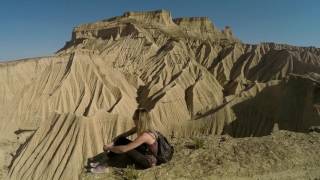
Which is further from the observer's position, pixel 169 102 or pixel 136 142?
pixel 169 102

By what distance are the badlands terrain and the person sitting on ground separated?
0.71ft

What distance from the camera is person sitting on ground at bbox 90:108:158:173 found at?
959 centimetres

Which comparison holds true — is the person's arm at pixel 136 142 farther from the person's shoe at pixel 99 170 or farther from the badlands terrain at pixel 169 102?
the person's shoe at pixel 99 170

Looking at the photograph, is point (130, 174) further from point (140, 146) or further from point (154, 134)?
point (154, 134)

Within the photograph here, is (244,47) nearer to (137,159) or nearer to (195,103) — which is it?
A: (195,103)

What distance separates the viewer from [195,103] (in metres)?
69.2

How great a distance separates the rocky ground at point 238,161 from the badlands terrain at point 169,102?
0.08 ft

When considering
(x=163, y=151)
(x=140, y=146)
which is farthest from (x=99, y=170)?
(x=163, y=151)

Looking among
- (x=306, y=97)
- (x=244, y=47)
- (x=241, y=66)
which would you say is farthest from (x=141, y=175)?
(x=244, y=47)

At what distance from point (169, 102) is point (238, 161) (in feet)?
177

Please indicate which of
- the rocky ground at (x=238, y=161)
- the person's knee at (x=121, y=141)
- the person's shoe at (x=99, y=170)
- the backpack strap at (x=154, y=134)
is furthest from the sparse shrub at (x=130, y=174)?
the backpack strap at (x=154, y=134)

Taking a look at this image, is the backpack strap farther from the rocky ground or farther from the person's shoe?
the person's shoe

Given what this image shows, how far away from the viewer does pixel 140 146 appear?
9.90 meters

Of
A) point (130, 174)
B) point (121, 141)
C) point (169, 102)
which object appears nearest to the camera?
point (130, 174)
